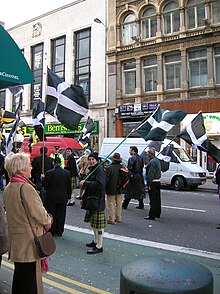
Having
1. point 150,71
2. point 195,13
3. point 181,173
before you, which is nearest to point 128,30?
point 150,71

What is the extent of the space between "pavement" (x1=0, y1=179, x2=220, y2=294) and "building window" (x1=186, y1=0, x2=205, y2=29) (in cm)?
1925

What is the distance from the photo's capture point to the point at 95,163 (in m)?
6.09

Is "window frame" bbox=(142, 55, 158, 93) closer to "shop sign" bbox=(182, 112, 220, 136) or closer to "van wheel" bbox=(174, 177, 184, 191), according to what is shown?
Answer: "shop sign" bbox=(182, 112, 220, 136)

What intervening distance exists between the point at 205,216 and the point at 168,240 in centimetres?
288

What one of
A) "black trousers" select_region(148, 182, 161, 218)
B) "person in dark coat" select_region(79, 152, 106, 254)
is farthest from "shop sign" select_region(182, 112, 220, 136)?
"person in dark coat" select_region(79, 152, 106, 254)

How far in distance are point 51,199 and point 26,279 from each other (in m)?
3.60

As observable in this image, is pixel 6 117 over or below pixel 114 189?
over

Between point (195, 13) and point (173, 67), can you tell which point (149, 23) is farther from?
point (173, 67)

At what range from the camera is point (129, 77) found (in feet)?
83.7

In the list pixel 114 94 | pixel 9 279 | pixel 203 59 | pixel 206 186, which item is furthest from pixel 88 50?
pixel 9 279

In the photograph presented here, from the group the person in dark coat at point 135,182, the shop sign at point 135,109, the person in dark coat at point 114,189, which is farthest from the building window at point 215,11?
the person in dark coat at point 114,189

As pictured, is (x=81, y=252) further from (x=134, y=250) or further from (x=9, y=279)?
(x=9, y=279)

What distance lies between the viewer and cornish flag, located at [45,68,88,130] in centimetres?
788

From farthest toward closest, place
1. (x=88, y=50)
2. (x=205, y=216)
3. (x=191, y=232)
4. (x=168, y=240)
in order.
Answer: (x=88, y=50) → (x=205, y=216) → (x=191, y=232) → (x=168, y=240)
